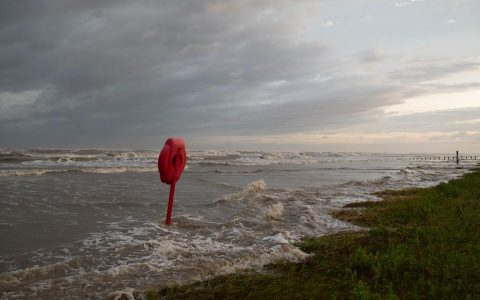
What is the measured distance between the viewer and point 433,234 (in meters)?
7.12

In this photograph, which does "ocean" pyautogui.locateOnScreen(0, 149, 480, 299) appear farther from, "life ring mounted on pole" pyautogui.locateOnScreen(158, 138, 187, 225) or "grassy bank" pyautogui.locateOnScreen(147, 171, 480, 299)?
"life ring mounted on pole" pyautogui.locateOnScreen(158, 138, 187, 225)

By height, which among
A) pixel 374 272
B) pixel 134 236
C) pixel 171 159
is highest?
pixel 171 159

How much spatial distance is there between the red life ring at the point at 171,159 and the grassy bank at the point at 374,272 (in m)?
3.54

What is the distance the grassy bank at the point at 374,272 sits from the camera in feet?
14.9

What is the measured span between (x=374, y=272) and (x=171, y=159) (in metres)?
5.28

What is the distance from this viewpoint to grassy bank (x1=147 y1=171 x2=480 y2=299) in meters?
4.54

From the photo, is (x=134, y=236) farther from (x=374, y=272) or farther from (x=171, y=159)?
(x=374, y=272)

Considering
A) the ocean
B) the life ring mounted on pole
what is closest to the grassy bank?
the ocean

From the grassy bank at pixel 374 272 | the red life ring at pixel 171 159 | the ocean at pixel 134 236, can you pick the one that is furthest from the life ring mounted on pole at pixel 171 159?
the grassy bank at pixel 374 272

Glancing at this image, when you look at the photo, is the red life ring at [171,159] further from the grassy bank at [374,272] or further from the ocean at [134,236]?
the grassy bank at [374,272]

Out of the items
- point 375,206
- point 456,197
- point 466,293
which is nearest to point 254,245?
point 466,293

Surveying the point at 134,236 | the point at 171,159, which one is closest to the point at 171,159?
the point at 171,159

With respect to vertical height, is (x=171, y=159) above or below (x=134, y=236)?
above

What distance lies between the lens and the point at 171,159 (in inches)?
350
